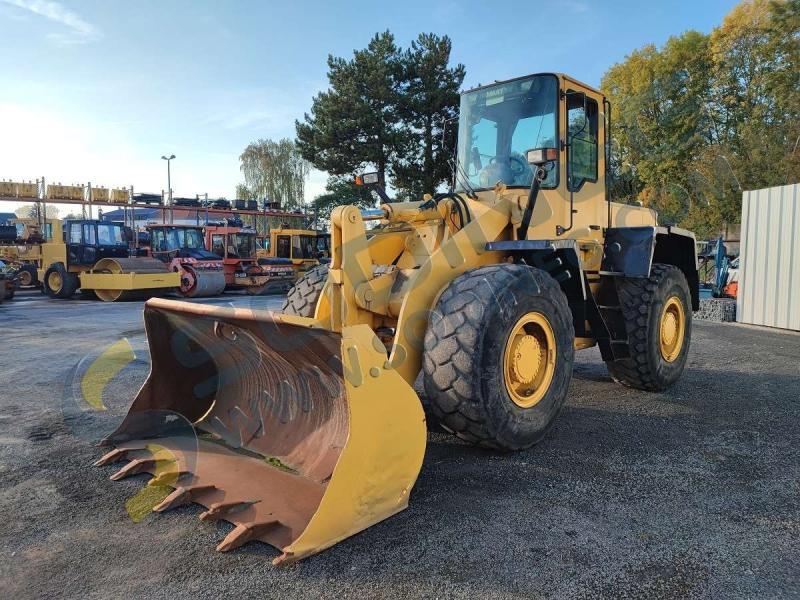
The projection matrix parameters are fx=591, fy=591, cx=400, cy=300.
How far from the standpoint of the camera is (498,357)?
3.60m

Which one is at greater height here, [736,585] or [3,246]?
[3,246]

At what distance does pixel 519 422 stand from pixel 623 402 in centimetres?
221

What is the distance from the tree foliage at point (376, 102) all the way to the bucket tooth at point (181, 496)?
19.5 meters

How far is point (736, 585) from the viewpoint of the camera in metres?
2.51

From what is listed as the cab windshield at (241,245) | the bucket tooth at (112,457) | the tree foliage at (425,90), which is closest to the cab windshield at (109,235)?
the cab windshield at (241,245)

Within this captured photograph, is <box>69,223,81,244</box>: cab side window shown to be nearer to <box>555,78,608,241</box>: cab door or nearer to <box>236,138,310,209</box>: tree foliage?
<box>555,78,608,241</box>: cab door

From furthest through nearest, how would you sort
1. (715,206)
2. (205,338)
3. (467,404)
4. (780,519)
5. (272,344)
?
1. (715,206)
2. (205,338)
3. (272,344)
4. (467,404)
5. (780,519)

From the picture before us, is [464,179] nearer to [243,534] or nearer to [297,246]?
[243,534]

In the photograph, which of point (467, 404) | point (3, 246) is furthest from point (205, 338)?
point (3, 246)

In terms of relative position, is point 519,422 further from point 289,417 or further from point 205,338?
point 205,338

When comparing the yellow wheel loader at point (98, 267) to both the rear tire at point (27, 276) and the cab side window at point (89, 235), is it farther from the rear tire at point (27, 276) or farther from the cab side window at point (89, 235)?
the rear tire at point (27, 276)

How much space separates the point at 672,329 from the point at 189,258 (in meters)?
16.9

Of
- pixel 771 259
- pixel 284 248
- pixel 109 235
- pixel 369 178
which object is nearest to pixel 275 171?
pixel 284 248

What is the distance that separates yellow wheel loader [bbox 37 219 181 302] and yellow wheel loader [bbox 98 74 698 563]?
14698 millimetres
